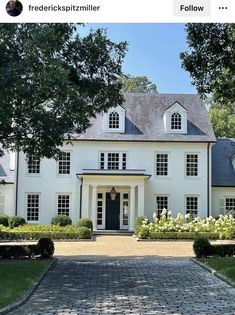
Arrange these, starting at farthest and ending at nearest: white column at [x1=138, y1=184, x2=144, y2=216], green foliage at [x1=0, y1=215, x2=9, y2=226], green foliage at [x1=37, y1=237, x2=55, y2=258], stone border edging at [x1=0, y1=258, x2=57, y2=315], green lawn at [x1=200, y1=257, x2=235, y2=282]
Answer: white column at [x1=138, y1=184, x2=144, y2=216] → green foliage at [x1=0, y1=215, x2=9, y2=226] → green foliage at [x1=37, y1=237, x2=55, y2=258] → green lawn at [x1=200, y1=257, x2=235, y2=282] → stone border edging at [x1=0, y1=258, x2=57, y2=315]

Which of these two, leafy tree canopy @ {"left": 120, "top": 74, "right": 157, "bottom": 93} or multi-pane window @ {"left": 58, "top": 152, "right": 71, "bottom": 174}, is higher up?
leafy tree canopy @ {"left": 120, "top": 74, "right": 157, "bottom": 93}

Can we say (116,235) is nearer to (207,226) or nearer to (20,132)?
(207,226)

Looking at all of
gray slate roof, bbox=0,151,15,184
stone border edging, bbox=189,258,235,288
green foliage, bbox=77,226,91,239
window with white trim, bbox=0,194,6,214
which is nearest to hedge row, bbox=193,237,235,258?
stone border edging, bbox=189,258,235,288

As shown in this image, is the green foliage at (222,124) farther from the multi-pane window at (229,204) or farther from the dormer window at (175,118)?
the dormer window at (175,118)

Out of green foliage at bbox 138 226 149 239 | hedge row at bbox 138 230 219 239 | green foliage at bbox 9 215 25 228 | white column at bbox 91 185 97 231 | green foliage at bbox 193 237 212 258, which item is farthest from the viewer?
white column at bbox 91 185 97 231

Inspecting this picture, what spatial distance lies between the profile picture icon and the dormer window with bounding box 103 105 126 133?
101 ft

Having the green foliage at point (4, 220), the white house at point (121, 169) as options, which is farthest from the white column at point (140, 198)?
the green foliage at point (4, 220)

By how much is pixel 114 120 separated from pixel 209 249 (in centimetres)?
1973

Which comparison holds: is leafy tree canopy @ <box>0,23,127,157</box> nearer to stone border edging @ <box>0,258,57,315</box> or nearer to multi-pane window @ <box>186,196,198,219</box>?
stone border edging @ <box>0,258,57,315</box>

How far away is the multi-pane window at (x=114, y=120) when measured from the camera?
3825 centimetres

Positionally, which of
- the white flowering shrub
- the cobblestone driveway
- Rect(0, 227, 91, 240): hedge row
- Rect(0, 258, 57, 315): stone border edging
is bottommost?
the cobblestone driveway

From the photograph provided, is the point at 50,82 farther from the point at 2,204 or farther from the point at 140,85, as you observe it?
the point at 140,85

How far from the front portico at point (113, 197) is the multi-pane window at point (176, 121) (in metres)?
4.61

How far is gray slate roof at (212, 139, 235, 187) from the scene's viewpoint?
38.6 meters
